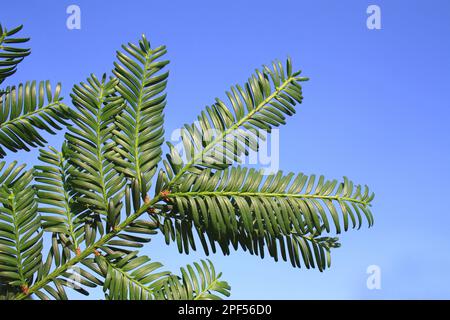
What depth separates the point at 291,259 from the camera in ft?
3.37

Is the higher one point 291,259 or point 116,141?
point 116,141

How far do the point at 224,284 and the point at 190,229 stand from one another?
0.11 m

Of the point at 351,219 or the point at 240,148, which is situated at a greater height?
the point at 240,148

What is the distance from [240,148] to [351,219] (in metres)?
0.24

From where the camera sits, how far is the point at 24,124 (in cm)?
106
